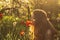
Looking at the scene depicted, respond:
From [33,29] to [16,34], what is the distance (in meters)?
0.39

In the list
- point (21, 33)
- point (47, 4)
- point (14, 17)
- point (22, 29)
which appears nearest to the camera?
point (21, 33)

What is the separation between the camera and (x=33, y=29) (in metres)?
4.05

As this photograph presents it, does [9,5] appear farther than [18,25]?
Yes

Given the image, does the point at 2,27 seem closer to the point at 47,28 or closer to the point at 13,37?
the point at 13,37

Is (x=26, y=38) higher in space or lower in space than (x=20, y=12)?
lower

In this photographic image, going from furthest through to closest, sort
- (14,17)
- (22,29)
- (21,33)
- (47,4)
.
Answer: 1. (47,4)
2. (14,17)
3. (22,29)
4. (21,33)

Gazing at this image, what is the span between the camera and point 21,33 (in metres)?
3.94

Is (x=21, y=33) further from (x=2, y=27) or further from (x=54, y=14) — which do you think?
(x=54, y=14)

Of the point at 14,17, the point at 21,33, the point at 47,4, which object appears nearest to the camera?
the point at 21,33

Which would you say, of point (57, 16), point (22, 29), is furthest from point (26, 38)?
point (57, 16)

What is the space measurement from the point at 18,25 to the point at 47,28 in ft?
1.89

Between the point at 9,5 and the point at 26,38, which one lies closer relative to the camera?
the point at 26,38

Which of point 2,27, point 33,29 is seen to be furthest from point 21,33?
point 2,27

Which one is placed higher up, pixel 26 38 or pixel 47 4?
pixel 47 4
